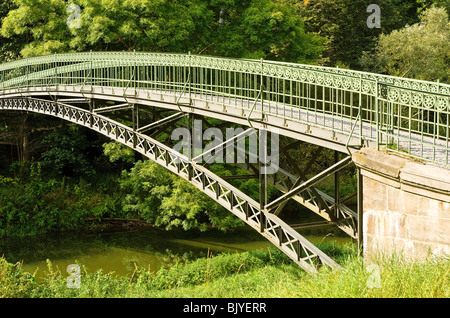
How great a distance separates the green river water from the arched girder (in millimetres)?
5072

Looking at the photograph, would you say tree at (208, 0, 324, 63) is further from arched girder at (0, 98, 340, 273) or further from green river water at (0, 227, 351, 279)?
green river water at (0, 227, 351, 279)

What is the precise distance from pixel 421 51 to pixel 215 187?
19.7 m

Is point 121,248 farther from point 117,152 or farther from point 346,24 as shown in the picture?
point 346,24

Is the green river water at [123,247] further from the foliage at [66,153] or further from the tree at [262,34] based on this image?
the tree at [262,34]

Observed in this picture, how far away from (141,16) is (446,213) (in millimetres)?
18814

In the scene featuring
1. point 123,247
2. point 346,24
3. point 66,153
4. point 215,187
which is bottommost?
point 123,247

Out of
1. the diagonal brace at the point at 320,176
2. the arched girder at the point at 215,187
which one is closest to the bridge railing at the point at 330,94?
the diagonal brace at the point at 320,176

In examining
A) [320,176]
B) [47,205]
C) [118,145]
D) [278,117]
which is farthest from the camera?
[47,205]

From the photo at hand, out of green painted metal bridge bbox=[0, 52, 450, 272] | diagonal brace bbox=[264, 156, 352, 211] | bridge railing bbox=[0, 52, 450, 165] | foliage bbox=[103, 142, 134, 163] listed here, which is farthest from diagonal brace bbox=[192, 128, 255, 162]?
foliage bbox=[103, 142, 134, 163]

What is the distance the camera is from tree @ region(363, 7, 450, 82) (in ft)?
102

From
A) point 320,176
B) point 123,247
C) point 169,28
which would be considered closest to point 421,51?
point 169,28

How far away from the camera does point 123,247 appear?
75.8ft
